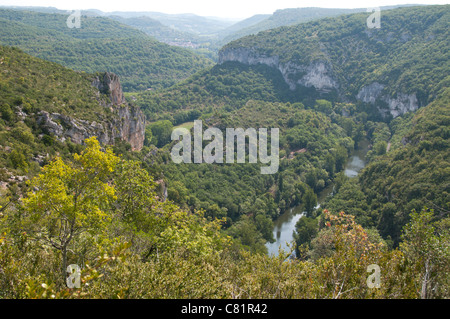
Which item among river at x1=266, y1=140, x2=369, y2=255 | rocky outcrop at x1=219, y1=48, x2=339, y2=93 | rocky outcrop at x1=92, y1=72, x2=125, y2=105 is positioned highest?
rocky outcrop at x1=219, y1=48, x2=339, y2=93

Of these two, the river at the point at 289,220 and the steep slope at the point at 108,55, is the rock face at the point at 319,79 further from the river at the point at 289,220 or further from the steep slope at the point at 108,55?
the steep slope at the point at 108,55

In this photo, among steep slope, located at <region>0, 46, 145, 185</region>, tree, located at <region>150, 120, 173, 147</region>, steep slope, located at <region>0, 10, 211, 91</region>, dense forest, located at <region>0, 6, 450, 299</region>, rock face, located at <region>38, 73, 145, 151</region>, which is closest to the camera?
dense forest, located at <region>0, 6, 450, 299</region>

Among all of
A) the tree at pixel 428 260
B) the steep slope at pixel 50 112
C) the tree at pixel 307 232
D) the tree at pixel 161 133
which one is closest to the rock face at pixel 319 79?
the tree at pixel 161 133

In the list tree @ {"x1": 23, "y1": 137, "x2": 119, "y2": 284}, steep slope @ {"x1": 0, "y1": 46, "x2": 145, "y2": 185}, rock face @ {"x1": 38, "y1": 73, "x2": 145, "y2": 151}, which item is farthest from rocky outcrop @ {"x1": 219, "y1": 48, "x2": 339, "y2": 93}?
tree @ {"x1": 23, "y1": 137, "x2": 119, "y2": 284}

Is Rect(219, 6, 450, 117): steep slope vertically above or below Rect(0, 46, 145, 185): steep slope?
above

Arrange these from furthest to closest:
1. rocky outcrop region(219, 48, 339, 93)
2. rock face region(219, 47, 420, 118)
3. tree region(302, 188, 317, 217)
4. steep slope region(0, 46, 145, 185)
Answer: rocky outcrop region(219, 48, 339, 93) → rock face region(219, 47, 420, 118) → tree region(302, 188, 317, 217) → steep slope region(0, 46, 145, 185)

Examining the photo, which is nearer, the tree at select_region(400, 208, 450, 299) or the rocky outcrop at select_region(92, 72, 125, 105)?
the tree at select_region(400, 208, 450, 299)

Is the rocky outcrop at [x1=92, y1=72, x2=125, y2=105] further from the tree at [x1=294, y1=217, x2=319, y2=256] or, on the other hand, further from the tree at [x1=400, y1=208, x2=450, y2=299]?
the tree at [x1=400, y1=208, x2=450, y2=299]

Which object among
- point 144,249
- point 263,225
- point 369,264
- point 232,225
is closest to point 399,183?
point 263,225

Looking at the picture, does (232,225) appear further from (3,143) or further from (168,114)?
(168,114)
